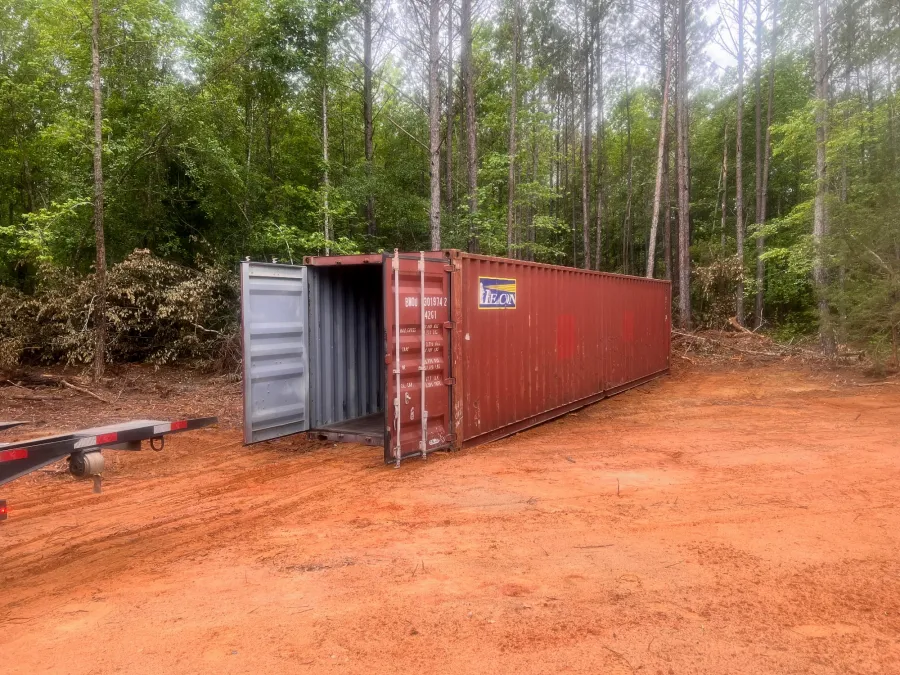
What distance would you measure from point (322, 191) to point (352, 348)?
10213 millimetres

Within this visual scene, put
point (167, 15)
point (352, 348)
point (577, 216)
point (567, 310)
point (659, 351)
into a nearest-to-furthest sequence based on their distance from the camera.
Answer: point (352, 348)
point (567, 310)
point (167, 15)
point (659, 351)
point (577, 216)

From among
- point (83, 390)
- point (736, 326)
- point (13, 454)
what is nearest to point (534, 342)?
point (13, 454)

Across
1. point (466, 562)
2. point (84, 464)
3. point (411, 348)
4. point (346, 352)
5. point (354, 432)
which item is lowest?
point (466, 562)

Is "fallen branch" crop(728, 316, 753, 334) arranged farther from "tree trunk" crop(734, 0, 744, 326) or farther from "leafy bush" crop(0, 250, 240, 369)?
"leafy bush" crop(0, 250, 240, 369)

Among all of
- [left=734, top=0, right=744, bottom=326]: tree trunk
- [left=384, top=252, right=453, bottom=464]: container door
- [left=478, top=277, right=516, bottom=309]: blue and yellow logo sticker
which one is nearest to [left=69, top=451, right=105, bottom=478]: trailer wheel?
[left=384, top=252, right=453, bottom=464]: container door

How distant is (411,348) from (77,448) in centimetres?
368

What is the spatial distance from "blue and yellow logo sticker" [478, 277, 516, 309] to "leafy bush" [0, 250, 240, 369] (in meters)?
7.99

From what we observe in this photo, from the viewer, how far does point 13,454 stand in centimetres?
382

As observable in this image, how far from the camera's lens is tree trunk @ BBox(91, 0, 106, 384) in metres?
12.1

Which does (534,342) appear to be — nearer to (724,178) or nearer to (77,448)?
(77,448)

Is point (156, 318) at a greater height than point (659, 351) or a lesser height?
greater

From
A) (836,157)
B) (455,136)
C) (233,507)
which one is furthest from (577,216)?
(233,507)

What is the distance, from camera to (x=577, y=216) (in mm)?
36125

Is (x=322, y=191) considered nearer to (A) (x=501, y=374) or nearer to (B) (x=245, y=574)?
(A) (x=501, y=374)
